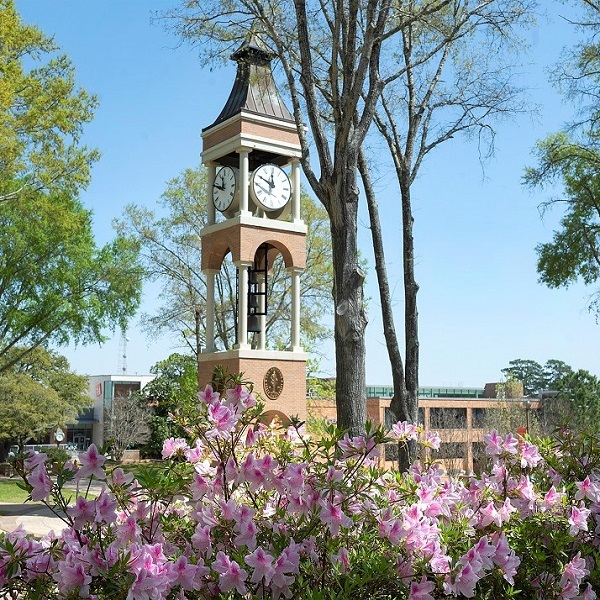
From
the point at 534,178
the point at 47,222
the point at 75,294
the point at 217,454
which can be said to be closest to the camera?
the point at 217,454

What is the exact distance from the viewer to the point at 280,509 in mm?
2936

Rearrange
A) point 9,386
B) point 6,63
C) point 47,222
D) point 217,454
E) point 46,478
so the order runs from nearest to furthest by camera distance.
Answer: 1. point 46,478
2. point 217,454
3. point 6,63
4. point 47,222
5. point 9,386

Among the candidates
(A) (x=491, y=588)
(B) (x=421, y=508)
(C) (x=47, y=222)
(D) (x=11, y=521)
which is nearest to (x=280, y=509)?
(B) (x=421, y=508)

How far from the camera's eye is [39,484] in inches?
Answer: 98.0

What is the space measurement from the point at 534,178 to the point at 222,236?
7934mm

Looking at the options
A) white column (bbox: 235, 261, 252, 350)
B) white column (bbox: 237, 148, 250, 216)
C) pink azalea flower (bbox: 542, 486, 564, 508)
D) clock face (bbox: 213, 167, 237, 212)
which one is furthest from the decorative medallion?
pink azalea flower (bbox: 542, 486, 564, 508)

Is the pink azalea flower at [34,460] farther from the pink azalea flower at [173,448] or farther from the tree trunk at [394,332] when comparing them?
the tree trunk at [394,332]

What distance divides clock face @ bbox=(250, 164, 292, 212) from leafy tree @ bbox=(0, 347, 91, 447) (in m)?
17.4

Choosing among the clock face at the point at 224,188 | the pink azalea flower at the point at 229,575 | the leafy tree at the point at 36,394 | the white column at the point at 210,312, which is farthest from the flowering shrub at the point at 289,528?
the leafy tree at the point at 36,394

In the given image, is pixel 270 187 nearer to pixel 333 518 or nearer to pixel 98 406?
pixel 333 518

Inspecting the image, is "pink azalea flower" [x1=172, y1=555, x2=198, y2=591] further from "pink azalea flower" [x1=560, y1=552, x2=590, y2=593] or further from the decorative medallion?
the decorative medallion

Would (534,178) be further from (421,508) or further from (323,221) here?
(421,508)

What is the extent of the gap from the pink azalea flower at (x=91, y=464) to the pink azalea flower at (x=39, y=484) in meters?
0.10

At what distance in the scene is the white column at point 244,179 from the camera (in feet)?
62.9
